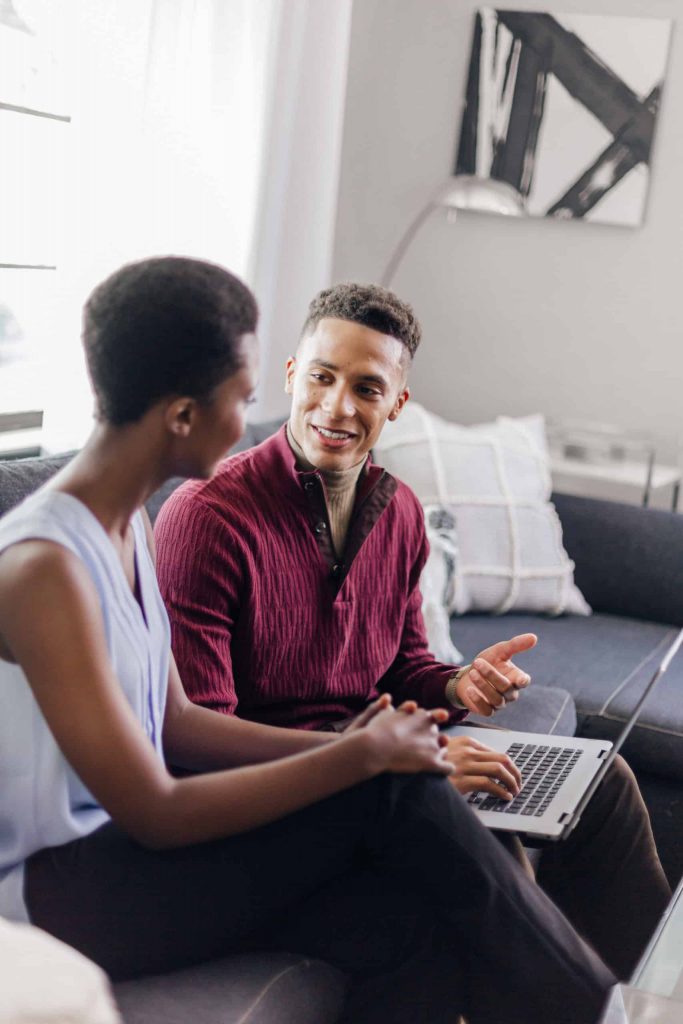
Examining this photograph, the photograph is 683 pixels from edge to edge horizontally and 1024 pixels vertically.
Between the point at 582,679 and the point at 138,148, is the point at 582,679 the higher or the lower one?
the lower one

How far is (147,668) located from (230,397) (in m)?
0.26

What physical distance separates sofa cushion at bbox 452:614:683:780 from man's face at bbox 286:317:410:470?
1.70 feet

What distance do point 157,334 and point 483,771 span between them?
58 cm

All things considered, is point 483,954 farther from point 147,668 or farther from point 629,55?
point 629,55

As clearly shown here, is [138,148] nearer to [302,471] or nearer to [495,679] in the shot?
[302,471]

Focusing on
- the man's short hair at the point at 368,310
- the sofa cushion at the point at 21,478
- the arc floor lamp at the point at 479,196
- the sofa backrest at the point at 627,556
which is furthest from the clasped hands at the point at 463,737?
the arc floor lamp at the point at 479,196

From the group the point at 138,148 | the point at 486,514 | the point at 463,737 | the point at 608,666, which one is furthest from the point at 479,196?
the point at 463,737

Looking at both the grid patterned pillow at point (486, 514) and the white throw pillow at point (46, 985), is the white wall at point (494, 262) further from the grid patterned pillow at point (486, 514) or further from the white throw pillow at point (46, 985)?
the white throw pillow at point (46, 985)

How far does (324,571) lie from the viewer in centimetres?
160

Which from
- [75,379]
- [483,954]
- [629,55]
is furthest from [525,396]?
[483,954]

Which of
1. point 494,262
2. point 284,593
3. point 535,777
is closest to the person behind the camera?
point 535,777

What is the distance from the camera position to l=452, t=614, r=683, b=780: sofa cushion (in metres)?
2.05

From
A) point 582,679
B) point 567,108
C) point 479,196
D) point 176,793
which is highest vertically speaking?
point 567,108

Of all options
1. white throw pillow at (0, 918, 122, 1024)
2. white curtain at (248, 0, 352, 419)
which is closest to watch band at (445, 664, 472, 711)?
white throw pillow at (0, 918, 122, 1024)
